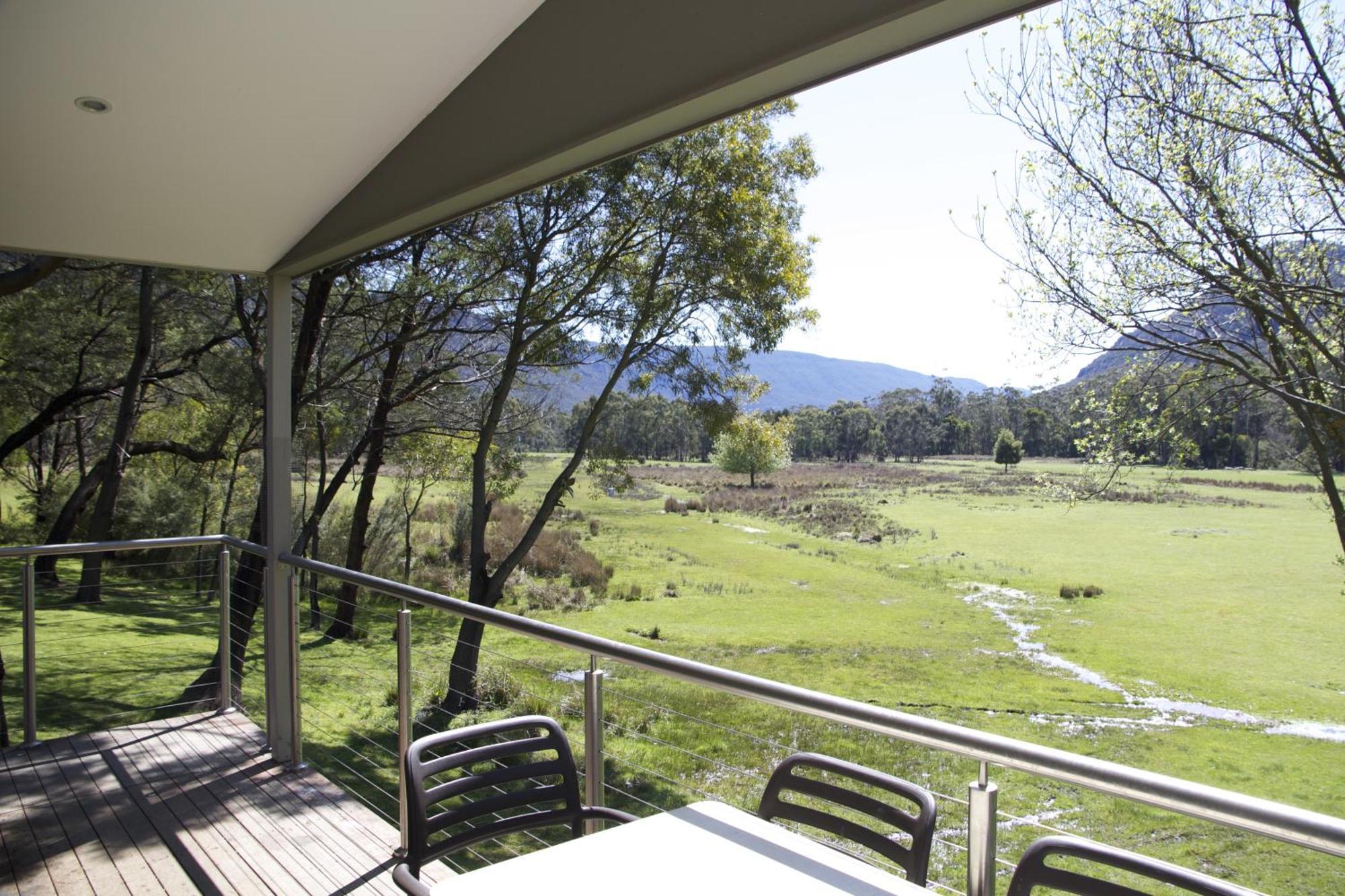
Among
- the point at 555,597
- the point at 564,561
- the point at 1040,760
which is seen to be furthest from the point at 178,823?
the point at 564,561

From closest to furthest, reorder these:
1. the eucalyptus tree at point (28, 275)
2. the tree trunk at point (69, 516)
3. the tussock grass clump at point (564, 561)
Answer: the eucalyptus tree at point (28, 275) < the tree trunk at point (69, 516) < the tussock grass clump at point (564, 561)

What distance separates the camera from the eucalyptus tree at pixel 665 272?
11.6 metres

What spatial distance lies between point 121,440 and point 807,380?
11.8 meters

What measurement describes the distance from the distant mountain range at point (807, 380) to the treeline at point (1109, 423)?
0.28 meters

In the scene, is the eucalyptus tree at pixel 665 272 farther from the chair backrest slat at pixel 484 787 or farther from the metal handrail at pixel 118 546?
the chair backrest slat at pixel 484 787

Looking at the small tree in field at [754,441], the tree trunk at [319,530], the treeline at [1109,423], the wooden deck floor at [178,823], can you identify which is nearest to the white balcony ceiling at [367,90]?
the wooden deck floor at [178,823]

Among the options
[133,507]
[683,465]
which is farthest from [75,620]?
[683,465]

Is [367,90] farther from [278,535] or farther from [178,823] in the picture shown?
[178,823]

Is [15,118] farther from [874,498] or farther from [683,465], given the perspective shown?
[874,498]

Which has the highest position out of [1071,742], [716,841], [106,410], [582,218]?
[582,218]

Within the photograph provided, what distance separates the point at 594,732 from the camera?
2129 mm

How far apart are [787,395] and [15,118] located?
1336 centimetres

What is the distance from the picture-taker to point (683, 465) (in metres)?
16.0

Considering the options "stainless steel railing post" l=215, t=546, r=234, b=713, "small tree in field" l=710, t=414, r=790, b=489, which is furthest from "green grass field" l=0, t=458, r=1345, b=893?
"stainless steel railing post" l=215, t=546, r=234, b=713
